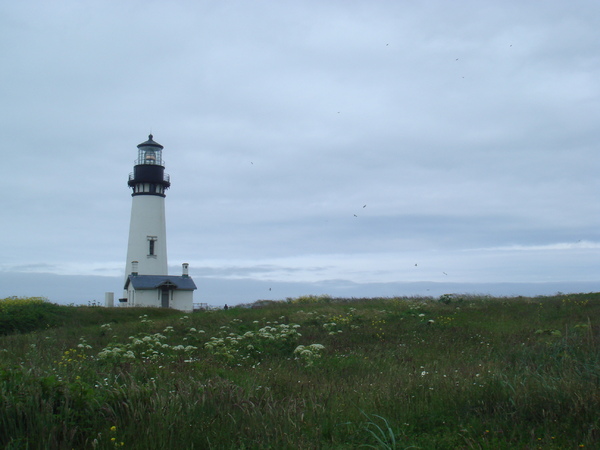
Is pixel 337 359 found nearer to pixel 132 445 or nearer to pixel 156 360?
pixel 156 360

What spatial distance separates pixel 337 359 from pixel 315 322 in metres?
8.64

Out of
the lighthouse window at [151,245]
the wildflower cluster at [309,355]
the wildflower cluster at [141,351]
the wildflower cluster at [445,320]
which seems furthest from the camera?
the lighthouse window at [151,245]

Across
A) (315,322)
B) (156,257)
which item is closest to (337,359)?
(315,322)

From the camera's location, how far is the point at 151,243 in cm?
4300

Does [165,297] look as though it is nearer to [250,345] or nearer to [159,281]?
[159,281]

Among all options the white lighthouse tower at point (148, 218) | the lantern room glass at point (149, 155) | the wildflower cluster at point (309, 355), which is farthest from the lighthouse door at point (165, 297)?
the wildflower cluster at point (309, 355)

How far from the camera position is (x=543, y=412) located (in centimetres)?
527

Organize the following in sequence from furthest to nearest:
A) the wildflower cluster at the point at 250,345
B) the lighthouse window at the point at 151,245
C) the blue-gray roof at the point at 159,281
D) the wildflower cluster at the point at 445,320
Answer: the lighthouse window at the point at 151,245 → the blue-gray roof at the point at 159,281 → the wildflower cluster at the point at 445,320 → the wildflower cluster at the point at 250,345

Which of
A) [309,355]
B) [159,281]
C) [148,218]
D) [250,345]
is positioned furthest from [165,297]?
[309,355]

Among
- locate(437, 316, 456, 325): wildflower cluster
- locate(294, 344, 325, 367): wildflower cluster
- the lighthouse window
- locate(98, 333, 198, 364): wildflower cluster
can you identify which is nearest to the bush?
locate(98, 333, 198, 364): wildflower cluster

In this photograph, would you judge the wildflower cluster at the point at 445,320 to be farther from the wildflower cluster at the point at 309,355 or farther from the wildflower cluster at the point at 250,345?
the wildflower cluster at the point at 309,355

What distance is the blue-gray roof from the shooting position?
4056cm

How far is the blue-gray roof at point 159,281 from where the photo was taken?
40562 mm

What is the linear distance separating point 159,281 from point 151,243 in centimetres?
349
